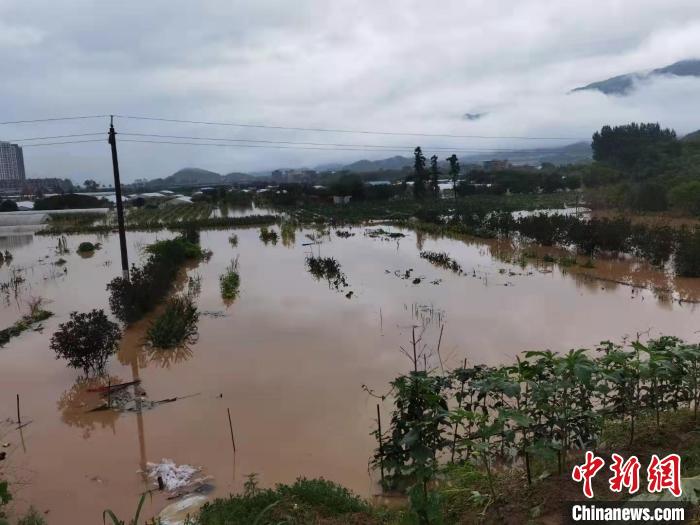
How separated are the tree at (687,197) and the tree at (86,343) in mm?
26372

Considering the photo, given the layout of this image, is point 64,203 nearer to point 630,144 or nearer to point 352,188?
point 352,188

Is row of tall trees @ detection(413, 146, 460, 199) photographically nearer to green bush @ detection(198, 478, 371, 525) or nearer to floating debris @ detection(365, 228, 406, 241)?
floating debris @ detection(365, 228, 406, 241)

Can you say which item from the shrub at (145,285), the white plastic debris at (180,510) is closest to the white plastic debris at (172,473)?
the white plastic debris at (180,510)

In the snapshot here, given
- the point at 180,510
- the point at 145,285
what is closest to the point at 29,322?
the point at 145,285

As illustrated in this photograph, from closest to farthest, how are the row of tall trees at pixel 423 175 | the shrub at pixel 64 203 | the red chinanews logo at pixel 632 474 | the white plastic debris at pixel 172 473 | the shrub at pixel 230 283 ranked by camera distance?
the red chinanews logo at pixel 632 474 < the white plastic debris at pixel 172 473 < the shrub at pixel 230 283 < the row of tall trees at pixel 423 175 < the shrub at pixel 64 203

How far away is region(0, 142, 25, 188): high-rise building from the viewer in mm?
97312

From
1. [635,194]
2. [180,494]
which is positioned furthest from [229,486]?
[635,194]

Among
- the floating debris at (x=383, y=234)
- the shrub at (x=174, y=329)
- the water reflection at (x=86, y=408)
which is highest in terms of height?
the floating debris at (x=383, y=234)

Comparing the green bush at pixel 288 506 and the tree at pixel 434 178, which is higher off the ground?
the tree at pixel 434 178

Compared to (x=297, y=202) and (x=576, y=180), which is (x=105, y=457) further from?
(x=576, y=180)

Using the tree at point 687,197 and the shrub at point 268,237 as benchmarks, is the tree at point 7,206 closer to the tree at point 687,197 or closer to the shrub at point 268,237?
the shrub at point 268,237

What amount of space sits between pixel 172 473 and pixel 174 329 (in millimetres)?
4815

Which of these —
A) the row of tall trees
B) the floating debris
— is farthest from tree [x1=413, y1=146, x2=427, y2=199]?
the floating debris

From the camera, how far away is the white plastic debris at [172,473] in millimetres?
4961
